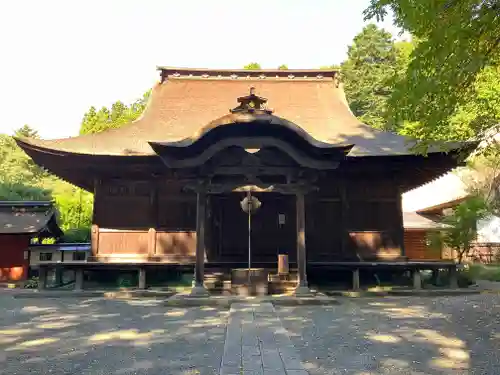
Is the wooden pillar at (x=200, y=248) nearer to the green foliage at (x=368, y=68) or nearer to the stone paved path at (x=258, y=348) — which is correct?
the stone paved path at (x=258, y=348)

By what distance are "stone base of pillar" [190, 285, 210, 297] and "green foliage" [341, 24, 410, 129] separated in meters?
34.8

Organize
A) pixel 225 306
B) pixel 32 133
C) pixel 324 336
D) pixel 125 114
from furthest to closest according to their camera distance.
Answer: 1. pixel 32 133
2. pixel 125 114
3. pixel 225 306
4. pixel 324 336

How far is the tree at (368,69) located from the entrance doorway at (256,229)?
102 ft

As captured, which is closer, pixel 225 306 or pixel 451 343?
pixel 451 343

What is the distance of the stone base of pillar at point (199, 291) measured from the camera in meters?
9.46

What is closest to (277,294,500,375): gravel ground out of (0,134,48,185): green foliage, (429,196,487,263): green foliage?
(429,196,487,263): green foliage

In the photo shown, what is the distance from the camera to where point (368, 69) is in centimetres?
4603

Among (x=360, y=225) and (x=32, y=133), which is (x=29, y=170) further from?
(x=360, y=225)

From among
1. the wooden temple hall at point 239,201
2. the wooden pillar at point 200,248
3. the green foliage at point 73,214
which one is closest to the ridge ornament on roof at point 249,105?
the wooden temple hall at point 239,201

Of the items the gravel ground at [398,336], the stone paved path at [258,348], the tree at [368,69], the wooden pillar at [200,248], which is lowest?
the gravel ground at [398,336]

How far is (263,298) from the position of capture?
9500 mm

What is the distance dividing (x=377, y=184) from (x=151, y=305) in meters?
7.32

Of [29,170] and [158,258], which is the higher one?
[29,170]

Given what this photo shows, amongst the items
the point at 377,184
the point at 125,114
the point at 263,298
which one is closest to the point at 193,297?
the point at 263,298
